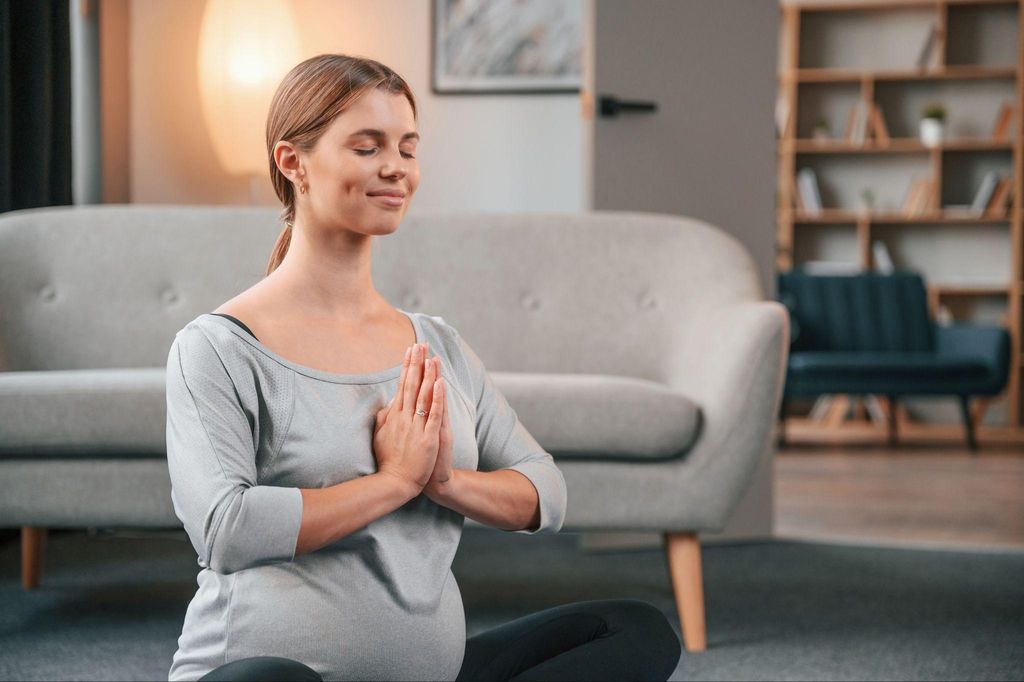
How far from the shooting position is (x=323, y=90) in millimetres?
1051

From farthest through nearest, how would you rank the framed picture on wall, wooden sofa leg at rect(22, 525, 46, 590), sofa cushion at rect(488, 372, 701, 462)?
the framed picture on wall, wooden sofa leg at rect(22, 525, 46, 590), sofa cushion at rect(488, 372, 701, 462)

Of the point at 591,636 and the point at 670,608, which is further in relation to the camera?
the point at 670,608

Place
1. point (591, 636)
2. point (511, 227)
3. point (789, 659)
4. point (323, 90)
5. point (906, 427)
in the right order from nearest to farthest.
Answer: point (323, 90), point (591, 636), point (789, 659), point (511, 227), point (906, 427)

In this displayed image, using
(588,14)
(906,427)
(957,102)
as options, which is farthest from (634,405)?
(957,102)

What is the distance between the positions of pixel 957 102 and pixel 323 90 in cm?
613

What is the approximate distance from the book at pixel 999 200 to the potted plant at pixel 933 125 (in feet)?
1.28

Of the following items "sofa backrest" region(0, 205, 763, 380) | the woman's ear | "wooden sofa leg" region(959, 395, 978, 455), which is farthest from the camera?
"wooden sofa leg" region(959, 395, 978, 455)

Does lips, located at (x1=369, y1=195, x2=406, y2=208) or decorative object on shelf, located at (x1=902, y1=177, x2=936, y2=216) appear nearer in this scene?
lips, located at (x1=369, y1=195, x2=406, y2=208)

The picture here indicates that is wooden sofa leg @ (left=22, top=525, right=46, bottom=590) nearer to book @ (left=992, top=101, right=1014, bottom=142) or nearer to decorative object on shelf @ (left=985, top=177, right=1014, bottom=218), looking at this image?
decorative object on shelf @ (left=985, top=177, right=1014, bottom=218)

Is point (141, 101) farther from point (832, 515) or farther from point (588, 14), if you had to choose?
point (832, 515)

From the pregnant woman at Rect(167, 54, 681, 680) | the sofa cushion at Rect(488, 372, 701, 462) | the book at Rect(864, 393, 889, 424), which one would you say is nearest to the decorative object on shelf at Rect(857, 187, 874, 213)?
the book at Rect(864, 393, 889, 424)

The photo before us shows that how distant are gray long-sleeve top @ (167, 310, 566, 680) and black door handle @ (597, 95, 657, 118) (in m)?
2.00

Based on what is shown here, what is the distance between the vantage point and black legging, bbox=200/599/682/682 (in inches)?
46.5

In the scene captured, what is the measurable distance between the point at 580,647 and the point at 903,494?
10.1 ft
